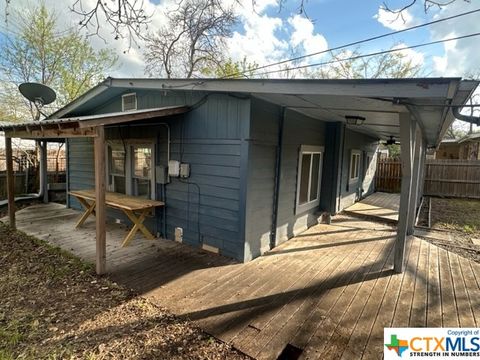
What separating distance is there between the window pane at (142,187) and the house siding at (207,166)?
48cm

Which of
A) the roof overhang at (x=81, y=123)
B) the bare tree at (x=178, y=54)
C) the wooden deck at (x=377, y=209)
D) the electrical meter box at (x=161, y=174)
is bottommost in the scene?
the wooden deck at (x=377, y=209)

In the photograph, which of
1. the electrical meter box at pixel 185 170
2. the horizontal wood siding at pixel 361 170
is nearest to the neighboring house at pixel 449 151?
the horizontal wood siding at pixel 361 170

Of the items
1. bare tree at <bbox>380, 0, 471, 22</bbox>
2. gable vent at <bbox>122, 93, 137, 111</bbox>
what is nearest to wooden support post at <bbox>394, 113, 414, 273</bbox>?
bare tree at <bbox>380, 0, 471, 22</bbox>

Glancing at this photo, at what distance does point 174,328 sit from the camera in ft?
8.68

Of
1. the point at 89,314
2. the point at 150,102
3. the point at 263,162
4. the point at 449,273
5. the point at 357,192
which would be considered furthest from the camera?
the point at 357,192

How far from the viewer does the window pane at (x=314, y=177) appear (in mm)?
6480

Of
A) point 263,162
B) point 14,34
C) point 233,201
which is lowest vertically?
point 233,201

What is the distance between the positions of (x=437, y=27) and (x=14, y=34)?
46.1 feet

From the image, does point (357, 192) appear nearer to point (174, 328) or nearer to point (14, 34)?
point (174, 328)

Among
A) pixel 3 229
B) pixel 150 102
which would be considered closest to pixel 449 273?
pixel 150 102

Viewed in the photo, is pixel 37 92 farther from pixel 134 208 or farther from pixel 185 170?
pixel 185 170

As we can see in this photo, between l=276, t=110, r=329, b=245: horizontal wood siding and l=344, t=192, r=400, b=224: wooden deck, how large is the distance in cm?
251

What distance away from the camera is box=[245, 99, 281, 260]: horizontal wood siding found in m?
4.17

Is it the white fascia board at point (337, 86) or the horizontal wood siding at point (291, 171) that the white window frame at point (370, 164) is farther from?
the white fascia board at point (337, 86)
